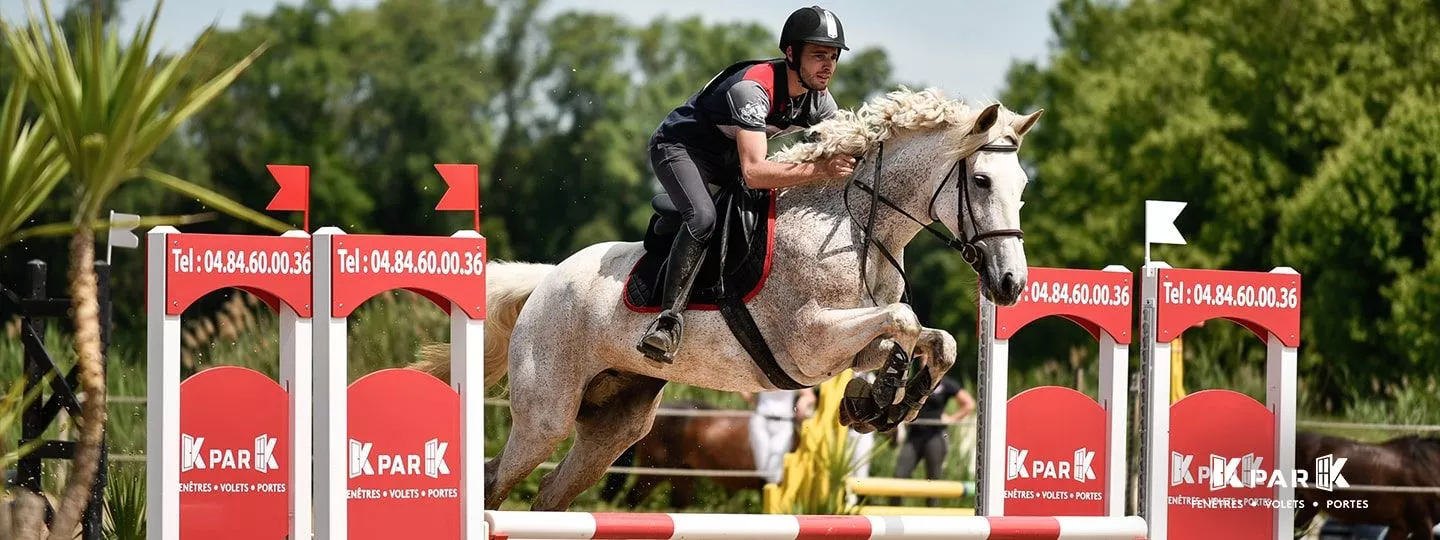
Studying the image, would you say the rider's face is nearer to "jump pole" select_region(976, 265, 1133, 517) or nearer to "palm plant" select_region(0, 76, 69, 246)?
"jump pole" select_region(976, 265, 1133, 517)

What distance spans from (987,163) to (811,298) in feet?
2.00

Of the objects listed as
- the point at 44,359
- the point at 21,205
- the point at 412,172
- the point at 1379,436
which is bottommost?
the point at 1379,436

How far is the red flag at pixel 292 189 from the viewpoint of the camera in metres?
4.52

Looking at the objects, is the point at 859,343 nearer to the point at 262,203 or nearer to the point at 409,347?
the point at 409,347

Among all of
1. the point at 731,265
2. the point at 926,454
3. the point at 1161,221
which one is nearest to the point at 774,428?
the point at 926,454

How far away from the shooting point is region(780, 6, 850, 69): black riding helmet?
4.56 m

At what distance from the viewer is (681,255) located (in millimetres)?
4668

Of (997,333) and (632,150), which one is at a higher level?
(632,150)

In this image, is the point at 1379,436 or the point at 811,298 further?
the point at 1379,436

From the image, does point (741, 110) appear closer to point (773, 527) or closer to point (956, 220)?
point (956, 220)

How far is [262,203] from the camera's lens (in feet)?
96.7

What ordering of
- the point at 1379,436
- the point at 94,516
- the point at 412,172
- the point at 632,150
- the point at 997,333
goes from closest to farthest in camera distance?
the point at 94,516, the point at 997,333, the point at 1379,436, the point at 412,172, the point at 632,150

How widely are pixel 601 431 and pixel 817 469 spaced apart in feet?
10.8

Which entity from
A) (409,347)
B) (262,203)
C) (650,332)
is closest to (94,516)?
(650,332)
